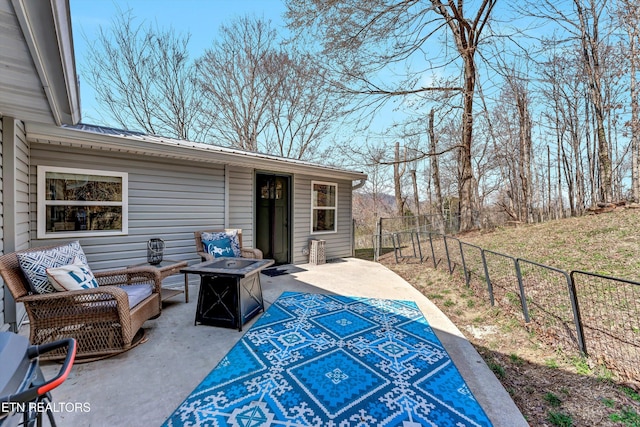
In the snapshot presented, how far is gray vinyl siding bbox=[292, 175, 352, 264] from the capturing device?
6.43m

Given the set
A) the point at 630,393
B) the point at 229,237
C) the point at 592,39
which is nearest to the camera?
the point at 630,393

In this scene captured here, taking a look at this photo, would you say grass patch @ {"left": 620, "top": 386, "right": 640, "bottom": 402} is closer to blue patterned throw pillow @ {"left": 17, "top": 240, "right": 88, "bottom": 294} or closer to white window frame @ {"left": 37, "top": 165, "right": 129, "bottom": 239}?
blue patterned throw pillow @ {"left": 17, "top": 240, "right": 88, "bottom": 294}

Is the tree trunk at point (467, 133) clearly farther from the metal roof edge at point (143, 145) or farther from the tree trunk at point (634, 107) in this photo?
the metal roof edge at point (143, 145)

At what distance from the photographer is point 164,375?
7.17 ft

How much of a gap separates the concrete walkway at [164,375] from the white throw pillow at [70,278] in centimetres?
65

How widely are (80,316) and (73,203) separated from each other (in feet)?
6.99

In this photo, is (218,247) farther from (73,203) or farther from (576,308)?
(576,308)

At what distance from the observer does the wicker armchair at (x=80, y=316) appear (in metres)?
2.29

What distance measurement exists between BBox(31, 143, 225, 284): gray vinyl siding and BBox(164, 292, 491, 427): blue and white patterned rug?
7.97 feet

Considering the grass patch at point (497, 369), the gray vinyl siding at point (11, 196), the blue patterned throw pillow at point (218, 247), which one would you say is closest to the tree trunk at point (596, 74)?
the grass patch at point (497, 369)

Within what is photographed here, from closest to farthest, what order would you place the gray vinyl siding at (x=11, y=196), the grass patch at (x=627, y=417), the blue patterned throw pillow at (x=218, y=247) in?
the grass patch at (x=627, y=417) < the gray vinyl siding at (x=11, y=196) < the blue patterned throw pillow at (x=218, y=247)

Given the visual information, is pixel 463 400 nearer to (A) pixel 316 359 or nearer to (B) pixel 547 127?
(A) pixel 316 359

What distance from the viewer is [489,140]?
44.0 ft

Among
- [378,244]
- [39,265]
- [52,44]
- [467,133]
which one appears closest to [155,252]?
[39,265]
